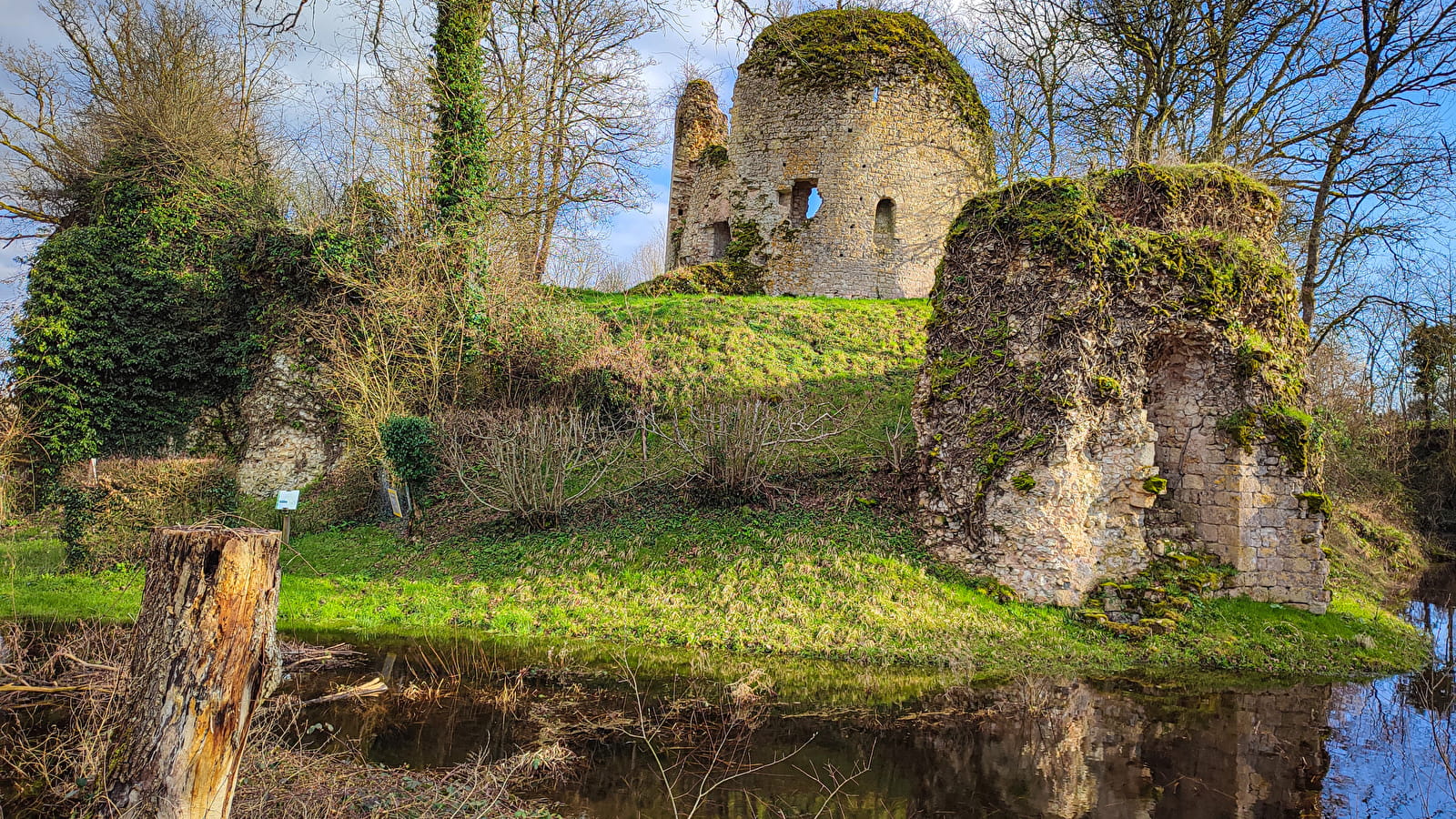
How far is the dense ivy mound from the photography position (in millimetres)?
21078

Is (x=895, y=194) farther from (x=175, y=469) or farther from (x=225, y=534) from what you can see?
(x=225, y=534)

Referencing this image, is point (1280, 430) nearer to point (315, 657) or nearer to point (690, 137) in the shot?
point (315, 657)

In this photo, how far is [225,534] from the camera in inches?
130

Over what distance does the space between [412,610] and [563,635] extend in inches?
85.8

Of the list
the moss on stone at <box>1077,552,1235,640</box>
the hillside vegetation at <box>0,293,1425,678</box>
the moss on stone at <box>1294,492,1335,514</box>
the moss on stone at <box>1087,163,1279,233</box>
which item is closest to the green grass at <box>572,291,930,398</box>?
the hillside vegetation at <box>0,293,1425,678</box>

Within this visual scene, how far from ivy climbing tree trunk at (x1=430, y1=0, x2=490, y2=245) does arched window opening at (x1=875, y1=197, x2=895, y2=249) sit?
10.8 m

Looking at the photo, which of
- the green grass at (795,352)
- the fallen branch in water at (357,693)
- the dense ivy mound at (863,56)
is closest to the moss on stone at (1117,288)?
the green grass at (795,352)

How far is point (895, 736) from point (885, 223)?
17338mm

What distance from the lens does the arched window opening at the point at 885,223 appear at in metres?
21.1

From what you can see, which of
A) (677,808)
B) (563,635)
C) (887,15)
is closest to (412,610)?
(563,635)

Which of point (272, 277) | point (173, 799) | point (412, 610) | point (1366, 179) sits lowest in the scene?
point (412, 610)

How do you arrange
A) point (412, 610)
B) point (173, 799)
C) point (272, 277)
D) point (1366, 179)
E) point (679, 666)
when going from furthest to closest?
point (272, 277)
point (1366, 179)
point (412, 610)
point (679, 666)
point (173, 799)

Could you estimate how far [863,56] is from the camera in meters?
21.1

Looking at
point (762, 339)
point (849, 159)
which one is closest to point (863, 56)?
point (849, 159)
